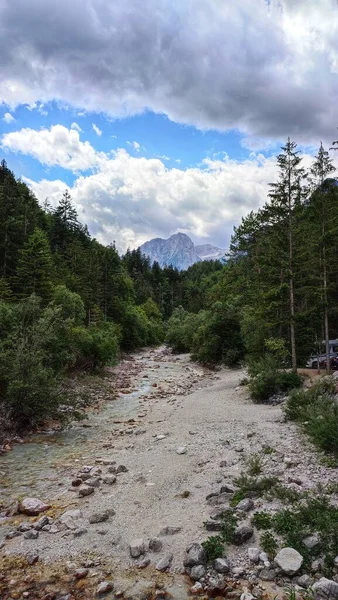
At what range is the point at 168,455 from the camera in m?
11.4

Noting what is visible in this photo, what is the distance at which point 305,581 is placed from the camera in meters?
5.11

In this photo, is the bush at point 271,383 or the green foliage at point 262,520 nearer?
the green foliage at point 262,520

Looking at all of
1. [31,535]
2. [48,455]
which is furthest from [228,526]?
[48,455]

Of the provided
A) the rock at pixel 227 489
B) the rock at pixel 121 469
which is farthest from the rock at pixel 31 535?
the rock at pixel 227 489

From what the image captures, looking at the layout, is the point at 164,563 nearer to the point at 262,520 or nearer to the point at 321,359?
the point at 262,520

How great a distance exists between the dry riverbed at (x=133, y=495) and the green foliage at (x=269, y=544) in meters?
0.14

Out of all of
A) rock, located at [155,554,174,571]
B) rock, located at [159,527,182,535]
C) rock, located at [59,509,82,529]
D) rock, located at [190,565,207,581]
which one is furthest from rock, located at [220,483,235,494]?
rock, located at [59,509,82,529]

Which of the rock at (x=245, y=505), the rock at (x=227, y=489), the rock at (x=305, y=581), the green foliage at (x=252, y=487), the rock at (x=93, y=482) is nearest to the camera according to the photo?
the rock at (x=305, y=581)

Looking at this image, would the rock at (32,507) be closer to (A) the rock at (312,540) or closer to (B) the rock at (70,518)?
(B) the rock at (70,518)

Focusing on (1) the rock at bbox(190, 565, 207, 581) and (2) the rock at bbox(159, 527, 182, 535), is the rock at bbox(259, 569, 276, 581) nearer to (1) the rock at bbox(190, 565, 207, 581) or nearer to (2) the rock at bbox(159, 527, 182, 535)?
(1) the rock at bbox(190, 565, 207, 581)

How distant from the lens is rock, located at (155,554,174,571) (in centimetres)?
573

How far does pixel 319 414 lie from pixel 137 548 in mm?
7879

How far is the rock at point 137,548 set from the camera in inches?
241

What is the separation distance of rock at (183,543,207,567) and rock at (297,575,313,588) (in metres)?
1.34
